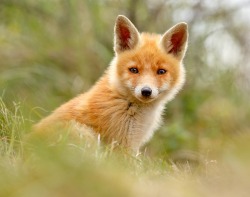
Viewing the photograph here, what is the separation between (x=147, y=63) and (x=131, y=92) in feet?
1.16

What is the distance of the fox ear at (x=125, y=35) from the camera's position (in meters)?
6.90

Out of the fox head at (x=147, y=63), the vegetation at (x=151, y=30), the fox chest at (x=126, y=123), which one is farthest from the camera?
the vegetation at (x=151, y=30)

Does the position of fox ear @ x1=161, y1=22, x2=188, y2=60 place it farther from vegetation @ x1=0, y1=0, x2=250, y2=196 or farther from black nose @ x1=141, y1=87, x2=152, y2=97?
vegetation @ x1=0, y1=0, x2=250, y2=196

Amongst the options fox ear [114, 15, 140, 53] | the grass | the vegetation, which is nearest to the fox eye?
fox ear [114, 15, 140, 53]

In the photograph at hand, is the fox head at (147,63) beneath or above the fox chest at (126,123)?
above

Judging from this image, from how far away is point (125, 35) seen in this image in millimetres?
7008

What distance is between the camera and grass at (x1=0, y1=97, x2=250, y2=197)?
133 inches

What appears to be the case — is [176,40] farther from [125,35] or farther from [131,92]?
[131,92]

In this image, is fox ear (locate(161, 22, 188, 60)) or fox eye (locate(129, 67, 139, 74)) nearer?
fox eye (locate(129, 67, 139, 74))

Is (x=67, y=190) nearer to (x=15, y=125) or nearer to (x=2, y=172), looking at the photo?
(x=2, y=172)

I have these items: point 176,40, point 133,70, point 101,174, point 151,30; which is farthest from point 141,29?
point 101,174

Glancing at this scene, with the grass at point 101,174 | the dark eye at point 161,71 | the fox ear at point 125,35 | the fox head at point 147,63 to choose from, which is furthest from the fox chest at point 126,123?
the grass at point 101,174

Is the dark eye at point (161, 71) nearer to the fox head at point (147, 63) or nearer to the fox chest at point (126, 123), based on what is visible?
the fox head at point (147, 63)

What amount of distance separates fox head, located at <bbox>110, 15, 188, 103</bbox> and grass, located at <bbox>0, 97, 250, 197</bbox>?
1.43m
